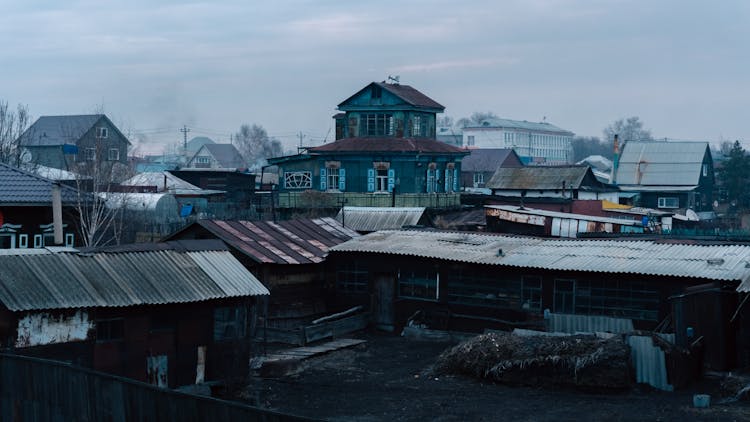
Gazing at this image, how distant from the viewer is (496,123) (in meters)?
160

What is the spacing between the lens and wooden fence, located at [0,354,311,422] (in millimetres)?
12773

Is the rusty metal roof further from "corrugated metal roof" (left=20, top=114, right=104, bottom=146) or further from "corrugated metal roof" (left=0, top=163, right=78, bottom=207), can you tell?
"corrugated metal roof" (left=20, top=114, right=104, bottom=146)

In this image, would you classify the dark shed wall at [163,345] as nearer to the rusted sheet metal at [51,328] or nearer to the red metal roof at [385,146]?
the rusted sheet metal at [51,328]

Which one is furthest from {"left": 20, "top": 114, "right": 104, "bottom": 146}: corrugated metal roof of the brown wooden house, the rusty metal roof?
the brown wooden house

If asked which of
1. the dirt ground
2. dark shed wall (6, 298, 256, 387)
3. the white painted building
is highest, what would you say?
the white painted building

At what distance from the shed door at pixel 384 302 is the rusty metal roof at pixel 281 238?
7.93 ft

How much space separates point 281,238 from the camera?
35.1m

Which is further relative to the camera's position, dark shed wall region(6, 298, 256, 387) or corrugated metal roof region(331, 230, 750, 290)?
corrugated metal roof region(331, 230, 750, 290)

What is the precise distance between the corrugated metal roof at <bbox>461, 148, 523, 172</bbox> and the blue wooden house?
133 ft

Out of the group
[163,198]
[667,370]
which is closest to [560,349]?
[667,370]

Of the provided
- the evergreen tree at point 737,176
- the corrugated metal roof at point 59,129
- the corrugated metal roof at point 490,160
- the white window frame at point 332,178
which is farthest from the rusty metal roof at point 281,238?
the corrugated metal roof at point 490,160

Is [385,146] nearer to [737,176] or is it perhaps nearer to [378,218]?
[378,218]

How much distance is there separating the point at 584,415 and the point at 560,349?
3112 mm

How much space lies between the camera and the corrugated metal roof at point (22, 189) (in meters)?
29.6
